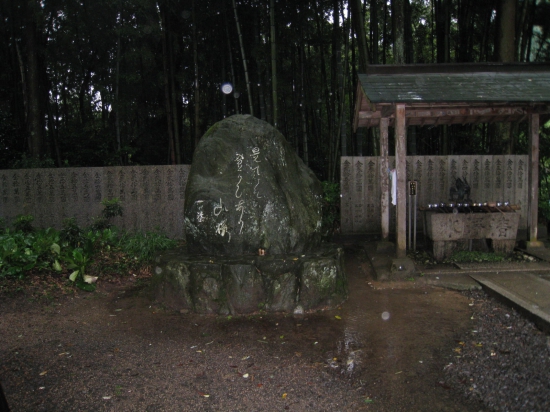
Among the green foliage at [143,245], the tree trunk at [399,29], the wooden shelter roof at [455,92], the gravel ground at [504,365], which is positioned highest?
the tree trunk at [399,29]

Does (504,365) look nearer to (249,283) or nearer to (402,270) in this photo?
(249,283)

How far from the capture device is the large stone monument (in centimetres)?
463

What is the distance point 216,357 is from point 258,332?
631 mm

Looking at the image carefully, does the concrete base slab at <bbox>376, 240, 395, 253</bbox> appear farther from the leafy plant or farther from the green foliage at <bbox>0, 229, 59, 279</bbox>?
the green foliage at <bbox>0, 229, 59, 279</bbox>

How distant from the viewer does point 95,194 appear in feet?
28.3

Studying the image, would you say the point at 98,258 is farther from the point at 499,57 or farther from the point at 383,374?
the point at 499,57

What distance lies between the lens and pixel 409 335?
404 centimetres

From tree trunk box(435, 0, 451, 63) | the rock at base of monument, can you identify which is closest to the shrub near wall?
the rock at base of monument

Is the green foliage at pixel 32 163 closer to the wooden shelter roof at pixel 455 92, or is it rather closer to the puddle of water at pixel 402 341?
the wooden shelter roof at pixel 455 92

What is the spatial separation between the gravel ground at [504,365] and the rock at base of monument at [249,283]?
1.55 meters

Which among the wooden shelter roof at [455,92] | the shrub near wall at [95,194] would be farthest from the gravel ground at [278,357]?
the shrub near wall at [95,194]

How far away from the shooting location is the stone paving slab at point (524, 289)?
14.1ft

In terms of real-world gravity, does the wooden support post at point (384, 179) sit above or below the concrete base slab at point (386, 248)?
above

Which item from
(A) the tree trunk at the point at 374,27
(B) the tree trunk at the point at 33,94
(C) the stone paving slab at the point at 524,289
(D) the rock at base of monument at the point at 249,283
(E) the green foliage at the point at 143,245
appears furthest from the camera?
(A) the tree trunk at the point at 374,27
